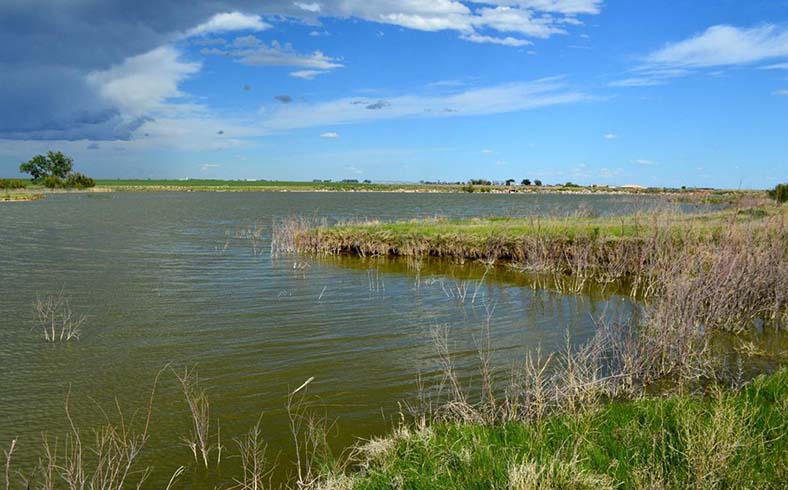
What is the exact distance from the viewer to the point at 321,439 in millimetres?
7785

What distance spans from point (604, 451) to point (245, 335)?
879cm

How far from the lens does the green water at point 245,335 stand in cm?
842

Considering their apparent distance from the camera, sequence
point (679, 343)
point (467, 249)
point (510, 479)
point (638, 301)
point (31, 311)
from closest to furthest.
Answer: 1. point (510, 479)
2. point (679, 343)
3. point (31, 311)
4. point (638, 301)
5. point (467, 249)

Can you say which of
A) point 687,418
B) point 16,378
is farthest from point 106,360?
point 687,418

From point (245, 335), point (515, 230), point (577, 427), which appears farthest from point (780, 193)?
point (577, 427)

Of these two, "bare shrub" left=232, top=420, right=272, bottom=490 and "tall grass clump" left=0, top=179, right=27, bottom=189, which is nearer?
"bare shrub" left=232, top=420, right=272, bottom=490

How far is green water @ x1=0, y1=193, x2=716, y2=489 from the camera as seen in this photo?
27.6 feet

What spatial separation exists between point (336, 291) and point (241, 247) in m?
12.8

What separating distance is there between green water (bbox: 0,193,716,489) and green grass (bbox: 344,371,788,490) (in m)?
1.79

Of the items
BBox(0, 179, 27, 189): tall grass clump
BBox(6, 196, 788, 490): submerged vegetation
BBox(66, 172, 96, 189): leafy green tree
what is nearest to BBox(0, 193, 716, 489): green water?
BBox(6, 196, 788, 490): submerged vegetation

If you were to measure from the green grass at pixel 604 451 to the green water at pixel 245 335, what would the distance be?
179 cm

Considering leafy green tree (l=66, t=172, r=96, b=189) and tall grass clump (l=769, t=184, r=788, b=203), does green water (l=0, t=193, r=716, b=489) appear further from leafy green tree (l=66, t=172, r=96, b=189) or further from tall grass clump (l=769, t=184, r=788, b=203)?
leafy green tree (l=66, t=172, r=96, b=189)

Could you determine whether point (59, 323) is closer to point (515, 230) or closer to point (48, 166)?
point (515, 230)

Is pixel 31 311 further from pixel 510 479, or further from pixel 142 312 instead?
pixel 510 479
